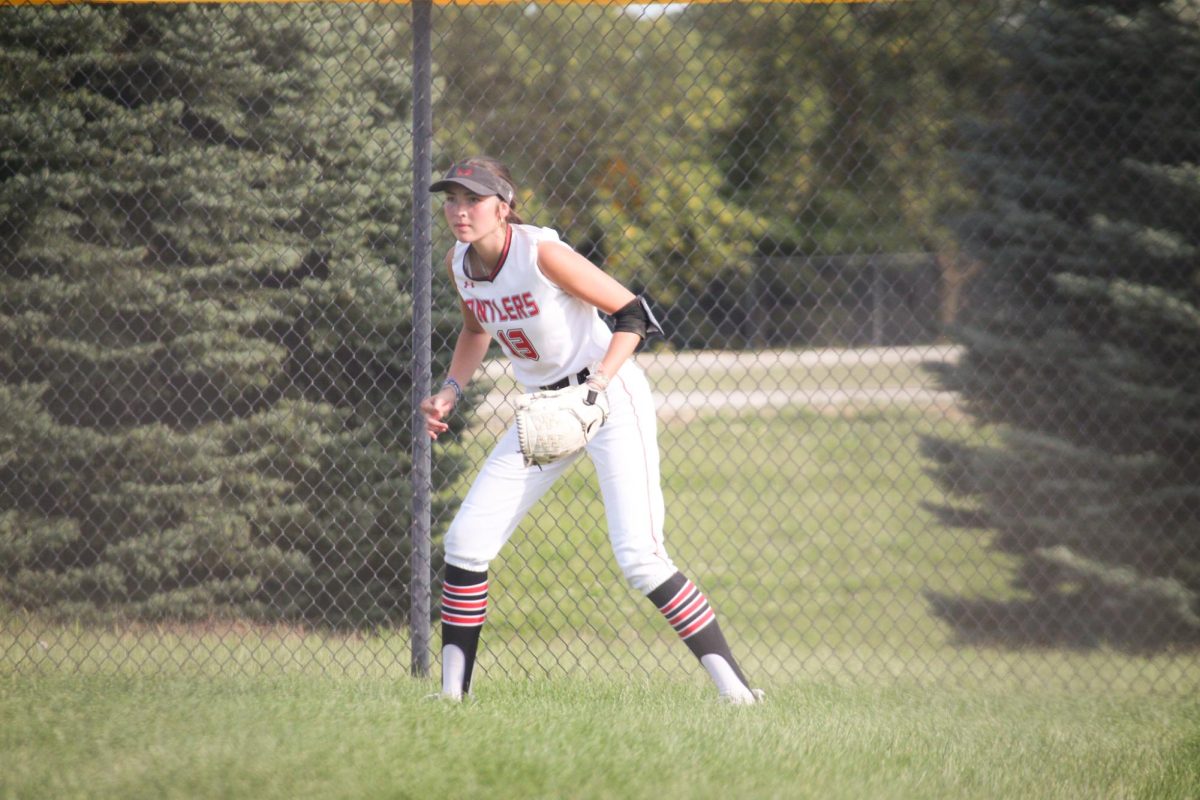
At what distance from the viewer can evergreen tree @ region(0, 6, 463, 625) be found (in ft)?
20.8

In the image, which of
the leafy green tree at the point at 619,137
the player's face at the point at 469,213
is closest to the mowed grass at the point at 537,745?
the player's face at the point at 469,213

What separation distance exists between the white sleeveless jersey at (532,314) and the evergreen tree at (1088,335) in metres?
3.72

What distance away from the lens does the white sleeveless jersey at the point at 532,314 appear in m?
3.78

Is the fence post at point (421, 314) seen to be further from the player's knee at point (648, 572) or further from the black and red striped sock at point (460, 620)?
the player's knee at point (648, 572)

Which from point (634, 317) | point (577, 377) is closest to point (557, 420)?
point (577, 377)

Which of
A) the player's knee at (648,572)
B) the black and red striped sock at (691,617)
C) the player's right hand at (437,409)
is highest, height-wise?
the player's right hand at (437,409)

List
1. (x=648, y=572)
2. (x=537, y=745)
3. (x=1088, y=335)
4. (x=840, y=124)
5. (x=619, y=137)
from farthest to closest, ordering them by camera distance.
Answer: (x=840, y=124) < (x=619, y=137) < (x=1088, y=335) < (x=648, y=572) < (x=537, y=745)

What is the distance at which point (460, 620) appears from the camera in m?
3.89

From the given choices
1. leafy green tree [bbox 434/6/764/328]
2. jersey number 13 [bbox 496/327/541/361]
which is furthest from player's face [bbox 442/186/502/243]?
leafy green tree [bbox 434/6/764/328]

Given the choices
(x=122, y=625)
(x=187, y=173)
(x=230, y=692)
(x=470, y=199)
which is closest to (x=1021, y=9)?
(x=470, y=199)

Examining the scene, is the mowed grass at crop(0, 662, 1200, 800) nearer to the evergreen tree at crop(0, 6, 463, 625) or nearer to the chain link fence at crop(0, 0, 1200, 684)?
the chain link fence at crop(0, 0, 1200, 684)

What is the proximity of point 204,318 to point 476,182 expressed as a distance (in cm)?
331

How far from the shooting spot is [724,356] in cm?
1839

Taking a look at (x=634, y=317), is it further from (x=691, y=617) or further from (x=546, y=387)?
(x=691, y=617)
